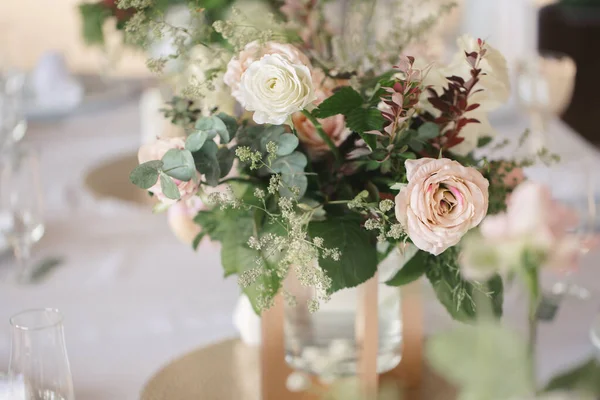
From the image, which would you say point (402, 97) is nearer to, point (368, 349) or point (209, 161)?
point (209, 161)

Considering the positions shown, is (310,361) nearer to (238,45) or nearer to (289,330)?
(289,330)

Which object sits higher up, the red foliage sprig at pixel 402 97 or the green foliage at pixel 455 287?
the red foliage sprig at pixel 402 97

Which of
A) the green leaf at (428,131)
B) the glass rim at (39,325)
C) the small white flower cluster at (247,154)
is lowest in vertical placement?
the glass rim at (39,325)

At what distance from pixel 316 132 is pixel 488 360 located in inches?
19.9

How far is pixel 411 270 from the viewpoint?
0.84m

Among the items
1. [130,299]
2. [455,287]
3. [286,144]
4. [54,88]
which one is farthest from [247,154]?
[54,88]

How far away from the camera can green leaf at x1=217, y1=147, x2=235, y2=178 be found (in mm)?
779

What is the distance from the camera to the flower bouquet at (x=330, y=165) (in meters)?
0.71

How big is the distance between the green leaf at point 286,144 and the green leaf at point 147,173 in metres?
0.12

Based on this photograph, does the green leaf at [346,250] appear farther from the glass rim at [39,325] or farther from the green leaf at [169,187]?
the glass rim at [39,325]

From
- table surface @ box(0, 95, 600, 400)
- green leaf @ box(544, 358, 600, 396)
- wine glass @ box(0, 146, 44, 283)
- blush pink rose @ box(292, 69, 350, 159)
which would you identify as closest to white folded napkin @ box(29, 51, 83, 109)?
table surface @ box(0, 95, 600, 400)

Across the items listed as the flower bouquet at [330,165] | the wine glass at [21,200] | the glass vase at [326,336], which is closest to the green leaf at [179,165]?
the flower bouquet at [330,165]

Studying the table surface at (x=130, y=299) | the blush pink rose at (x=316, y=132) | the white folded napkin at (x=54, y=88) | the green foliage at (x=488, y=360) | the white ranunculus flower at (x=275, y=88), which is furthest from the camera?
the white folded napkin at (x=54, y=88)

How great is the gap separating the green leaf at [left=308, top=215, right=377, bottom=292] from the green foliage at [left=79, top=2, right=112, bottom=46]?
717mm
